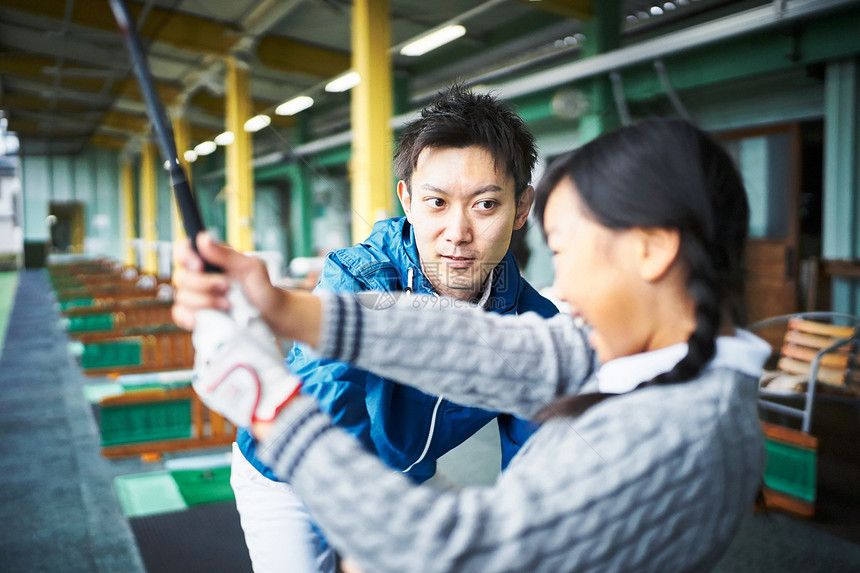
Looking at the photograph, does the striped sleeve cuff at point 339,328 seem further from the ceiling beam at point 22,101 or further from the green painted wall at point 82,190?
the green painted wall at point 82,190

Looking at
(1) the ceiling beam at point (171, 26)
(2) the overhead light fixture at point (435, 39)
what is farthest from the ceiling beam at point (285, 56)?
(2) the overhead light fixture at point (435, 39)

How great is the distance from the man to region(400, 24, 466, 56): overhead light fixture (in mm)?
444

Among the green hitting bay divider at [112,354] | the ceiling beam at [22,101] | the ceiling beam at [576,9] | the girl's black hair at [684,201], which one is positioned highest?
the ceiling beam at [22,101]

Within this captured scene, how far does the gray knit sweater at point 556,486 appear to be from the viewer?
36 centimetres

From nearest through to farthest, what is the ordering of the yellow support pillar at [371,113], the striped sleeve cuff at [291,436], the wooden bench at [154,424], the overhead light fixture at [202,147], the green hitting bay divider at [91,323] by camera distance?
1. the striped sleeve cuff at [291,436]
2. the overhead light fixture at [202,147]
3. the yellow support pillar at [371,113]
4. the wooden bench at [154,424]
5. the green hitting bay divider at [91,323]

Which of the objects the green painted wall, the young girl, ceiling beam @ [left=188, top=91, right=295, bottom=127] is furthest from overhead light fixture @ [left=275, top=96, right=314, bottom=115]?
the green painted wall

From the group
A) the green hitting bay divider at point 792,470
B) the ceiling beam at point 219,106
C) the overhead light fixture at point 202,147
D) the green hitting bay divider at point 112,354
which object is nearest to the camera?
the overhead light fixture at point 202,147

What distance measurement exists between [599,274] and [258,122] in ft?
3.50

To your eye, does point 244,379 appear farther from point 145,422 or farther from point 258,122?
point 145,422

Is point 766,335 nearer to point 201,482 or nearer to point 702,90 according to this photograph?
point 702,90

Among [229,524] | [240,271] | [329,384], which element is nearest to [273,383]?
[240,271]

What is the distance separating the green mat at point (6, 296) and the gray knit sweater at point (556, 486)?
6.73 metres

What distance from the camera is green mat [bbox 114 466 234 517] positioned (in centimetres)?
242

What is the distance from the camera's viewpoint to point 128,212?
52.1 ft
